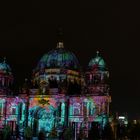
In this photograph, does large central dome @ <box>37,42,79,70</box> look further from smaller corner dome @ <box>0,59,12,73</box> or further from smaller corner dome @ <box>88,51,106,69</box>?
smaller corner dome @ <box>0,59,12,73</box>

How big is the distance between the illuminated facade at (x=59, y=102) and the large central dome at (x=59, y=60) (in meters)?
2.86

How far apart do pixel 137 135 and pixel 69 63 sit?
102 ft

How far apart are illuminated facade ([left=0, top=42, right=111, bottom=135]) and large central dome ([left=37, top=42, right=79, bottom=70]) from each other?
2.86 meters

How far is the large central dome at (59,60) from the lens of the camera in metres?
104

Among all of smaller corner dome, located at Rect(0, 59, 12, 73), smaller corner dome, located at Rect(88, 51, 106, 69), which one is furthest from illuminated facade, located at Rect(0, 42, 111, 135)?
smaller corner dome, located at Rect(0, 59, 12, 73)

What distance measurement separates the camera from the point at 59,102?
92.9 metres

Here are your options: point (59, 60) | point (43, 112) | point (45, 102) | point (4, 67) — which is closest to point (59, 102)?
point (45, 102)

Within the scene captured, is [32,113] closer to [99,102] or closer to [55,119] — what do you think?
[55,119]

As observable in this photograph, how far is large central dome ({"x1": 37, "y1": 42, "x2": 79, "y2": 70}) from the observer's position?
104000 millimetres

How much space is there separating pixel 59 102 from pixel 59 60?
48.3ft

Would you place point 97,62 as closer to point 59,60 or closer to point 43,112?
point 59,60

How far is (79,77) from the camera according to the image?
10569 cm

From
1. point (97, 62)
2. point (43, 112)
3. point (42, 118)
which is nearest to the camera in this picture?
point (42, 118)

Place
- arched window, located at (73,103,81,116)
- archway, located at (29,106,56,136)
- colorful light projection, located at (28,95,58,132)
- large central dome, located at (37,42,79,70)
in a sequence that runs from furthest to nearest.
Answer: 1. large central dome, located at (37,42,79,70)
2. colorful light projection, located at (28,95,58,132)
3. archway, located at (29,106,56,136)
4. arched window, located at (73,103,81,116)
